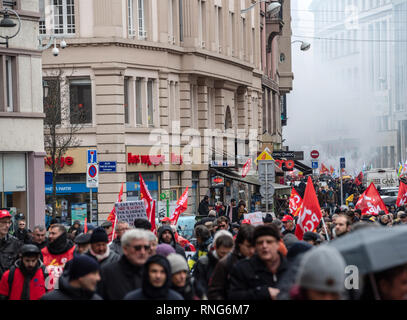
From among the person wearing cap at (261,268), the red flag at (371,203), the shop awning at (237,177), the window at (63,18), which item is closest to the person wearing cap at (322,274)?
the person wearing cap at (261,268)

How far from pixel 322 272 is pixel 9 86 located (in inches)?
966

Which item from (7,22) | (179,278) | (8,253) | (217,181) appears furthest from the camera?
(217,181)

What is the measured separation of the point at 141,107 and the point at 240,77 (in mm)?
11394

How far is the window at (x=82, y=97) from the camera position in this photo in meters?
38.8

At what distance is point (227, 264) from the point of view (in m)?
10.3

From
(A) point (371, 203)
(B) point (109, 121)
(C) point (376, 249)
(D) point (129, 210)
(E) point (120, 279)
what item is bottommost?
(A) point (371, 203)

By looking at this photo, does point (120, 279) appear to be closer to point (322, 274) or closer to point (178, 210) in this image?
point (322, 274)

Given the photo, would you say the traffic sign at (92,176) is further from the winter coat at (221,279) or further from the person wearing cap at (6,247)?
the winter coat at (221,279)

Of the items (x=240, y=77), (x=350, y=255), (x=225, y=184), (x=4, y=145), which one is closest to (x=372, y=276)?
(x=350, y=255)

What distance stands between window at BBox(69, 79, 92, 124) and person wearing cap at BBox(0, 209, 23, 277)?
23.4 metres

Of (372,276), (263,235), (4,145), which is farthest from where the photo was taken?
(4,145)

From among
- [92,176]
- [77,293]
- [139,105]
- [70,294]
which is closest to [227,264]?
[70,294]

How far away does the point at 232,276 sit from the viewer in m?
9.08
